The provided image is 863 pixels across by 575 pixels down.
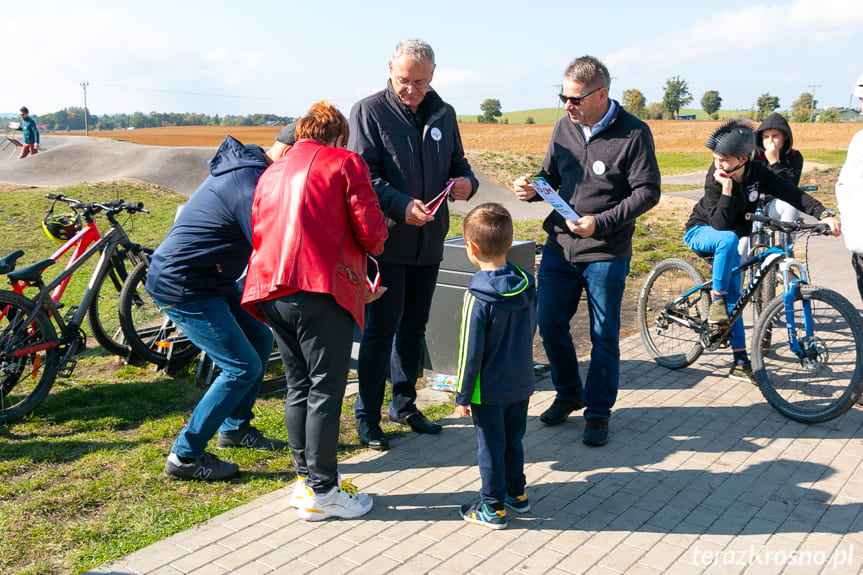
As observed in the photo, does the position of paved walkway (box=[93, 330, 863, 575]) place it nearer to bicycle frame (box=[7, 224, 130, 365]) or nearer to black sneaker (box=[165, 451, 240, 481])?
black sneaker (box=[165, 451, 240, 481])

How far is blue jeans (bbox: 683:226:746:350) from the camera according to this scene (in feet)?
17.1

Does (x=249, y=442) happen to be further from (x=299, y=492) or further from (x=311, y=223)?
(x=311, y=223)

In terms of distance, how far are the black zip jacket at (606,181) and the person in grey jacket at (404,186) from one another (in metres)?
0.59

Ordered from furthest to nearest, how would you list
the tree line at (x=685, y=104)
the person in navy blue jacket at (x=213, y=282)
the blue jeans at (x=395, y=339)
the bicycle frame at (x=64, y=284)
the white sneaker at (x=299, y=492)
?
the tree line at (x=685, y=104) → the bicycle frame at (x=64, y=284) → the blue jeans at (x=395, y=339) → the person in navy blue jacket at (x=213, y=282) → the white sneaker at (x=299, y=492)

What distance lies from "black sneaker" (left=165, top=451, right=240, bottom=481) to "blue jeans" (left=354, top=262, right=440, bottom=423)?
2.75 feet

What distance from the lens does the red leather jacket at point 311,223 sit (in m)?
3.06

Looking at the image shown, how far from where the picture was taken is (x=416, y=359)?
453 centimetres

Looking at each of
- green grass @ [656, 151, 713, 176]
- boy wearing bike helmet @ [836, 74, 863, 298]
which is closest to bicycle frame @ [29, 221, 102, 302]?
boy wearing bike helmet @ [836, 74, 863, 298]

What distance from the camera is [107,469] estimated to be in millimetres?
3943

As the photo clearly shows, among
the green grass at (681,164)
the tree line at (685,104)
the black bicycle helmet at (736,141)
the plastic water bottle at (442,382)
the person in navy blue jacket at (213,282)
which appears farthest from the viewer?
the tree line at (685,104)

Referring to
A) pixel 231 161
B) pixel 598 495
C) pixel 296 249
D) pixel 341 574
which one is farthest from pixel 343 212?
pixel 598 495

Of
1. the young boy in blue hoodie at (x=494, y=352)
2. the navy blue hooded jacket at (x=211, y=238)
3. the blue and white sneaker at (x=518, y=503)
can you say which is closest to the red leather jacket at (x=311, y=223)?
the navy blue hooded jacket at (x=211, y=238)

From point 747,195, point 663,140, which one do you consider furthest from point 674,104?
point 747,195

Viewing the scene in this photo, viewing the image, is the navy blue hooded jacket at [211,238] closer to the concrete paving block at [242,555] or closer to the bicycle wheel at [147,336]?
the concrete paving block at [242,555]
